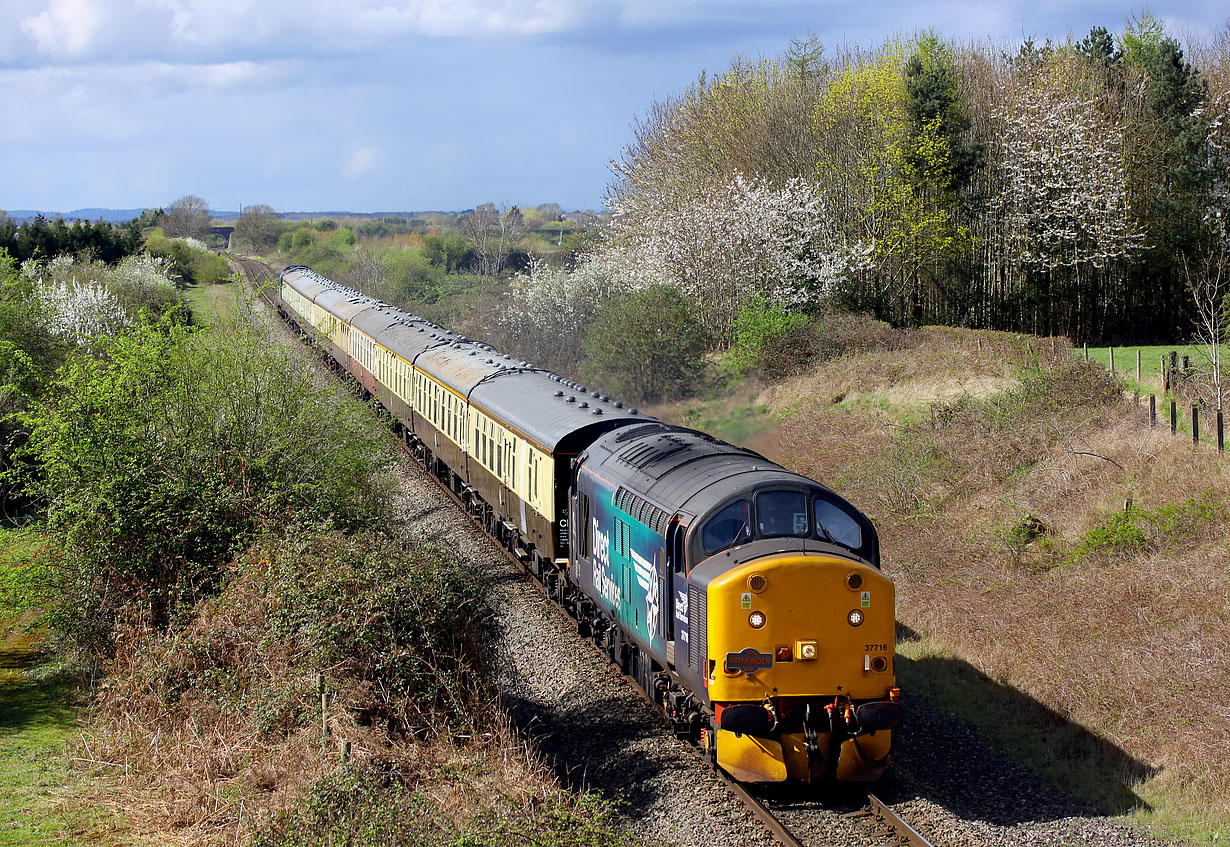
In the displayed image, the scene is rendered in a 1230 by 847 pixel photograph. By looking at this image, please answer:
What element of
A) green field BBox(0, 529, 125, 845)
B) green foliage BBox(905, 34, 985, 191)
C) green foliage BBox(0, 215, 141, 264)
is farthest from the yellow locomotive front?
green foliage BBox(0, 215, 141, 264)

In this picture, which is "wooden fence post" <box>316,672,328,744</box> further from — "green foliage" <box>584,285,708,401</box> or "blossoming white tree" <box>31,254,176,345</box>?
"green foliage" <box>584,285,708,401</box>

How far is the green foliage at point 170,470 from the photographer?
47.1ft

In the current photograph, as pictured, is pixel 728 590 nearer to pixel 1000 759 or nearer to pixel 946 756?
pixel 946 756

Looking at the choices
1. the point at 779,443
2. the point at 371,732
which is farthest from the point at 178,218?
the point at 371,732

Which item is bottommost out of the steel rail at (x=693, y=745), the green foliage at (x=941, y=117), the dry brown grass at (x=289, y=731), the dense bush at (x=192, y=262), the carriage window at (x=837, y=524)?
the steel rail at (x=693, y=745)

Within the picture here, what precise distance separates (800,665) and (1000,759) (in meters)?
3.27

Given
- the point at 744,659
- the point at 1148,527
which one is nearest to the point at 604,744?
the point at 744,659

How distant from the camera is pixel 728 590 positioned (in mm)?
9883

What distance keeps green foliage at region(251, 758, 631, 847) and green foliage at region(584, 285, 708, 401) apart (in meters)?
22.8

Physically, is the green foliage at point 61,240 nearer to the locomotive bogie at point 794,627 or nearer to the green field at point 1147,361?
the green field at point 1147,361

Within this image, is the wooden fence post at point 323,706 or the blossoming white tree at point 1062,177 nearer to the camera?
the wooden fence post at point 323,706

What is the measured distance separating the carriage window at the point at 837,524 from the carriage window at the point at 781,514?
161mm

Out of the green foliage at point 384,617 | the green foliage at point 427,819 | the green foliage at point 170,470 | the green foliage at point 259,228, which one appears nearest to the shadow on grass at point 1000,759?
the green foliage at point 427,819

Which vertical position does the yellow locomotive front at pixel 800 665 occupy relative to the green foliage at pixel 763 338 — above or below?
below
